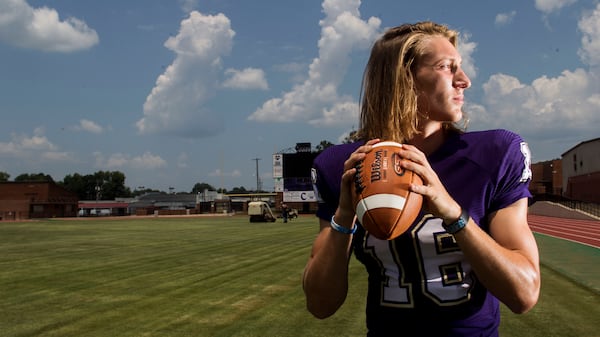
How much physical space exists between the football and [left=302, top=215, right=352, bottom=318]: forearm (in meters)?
0.22

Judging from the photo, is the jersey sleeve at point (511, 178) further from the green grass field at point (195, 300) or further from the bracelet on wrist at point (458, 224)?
the green grass field at point (195, 300)

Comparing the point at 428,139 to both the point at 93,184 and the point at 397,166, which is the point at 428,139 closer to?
the point at 397,166

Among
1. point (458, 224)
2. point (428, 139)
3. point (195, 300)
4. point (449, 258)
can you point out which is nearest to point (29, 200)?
point (195, 300)

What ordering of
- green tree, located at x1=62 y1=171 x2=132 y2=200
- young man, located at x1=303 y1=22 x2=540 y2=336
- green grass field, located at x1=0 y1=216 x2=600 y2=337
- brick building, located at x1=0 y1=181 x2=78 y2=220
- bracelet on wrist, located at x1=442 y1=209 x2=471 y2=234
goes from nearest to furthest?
1. bracelet on wrist, located at x1=442 y1=209 x2=471 y2=234
2. young man, located at x1=303 y1=22 x2=540 y2=336
3. green grass field, located at x1=0 y1=216 x2=600 y2=337
4. brick building, located at x1=0 y1=181 x2=78 y2=220
5. green tree, located at x1=62 y1=171 x2=132 y2=200

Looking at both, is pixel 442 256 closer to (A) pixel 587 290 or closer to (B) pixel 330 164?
(B) pixel 330 164

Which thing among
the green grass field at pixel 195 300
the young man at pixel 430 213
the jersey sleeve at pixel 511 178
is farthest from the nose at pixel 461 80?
the green grass field at pixel 195 300

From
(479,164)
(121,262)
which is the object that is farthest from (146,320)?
(121,262)

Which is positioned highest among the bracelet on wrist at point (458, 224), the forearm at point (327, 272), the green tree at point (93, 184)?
the green tree at point (93, 184)

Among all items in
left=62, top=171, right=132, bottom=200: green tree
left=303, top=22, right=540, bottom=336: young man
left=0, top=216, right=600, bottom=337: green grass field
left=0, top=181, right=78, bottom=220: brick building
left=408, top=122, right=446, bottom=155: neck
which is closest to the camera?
left=303, top=22, right=540, bottom=336: young man

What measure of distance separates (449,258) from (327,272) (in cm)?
48

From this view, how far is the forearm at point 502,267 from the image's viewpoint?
66.8 inches

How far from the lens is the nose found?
2.01 metres

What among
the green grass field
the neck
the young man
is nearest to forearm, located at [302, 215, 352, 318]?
the young man

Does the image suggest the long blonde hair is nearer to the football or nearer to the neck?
the neck
